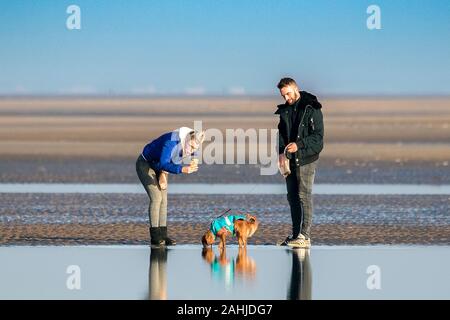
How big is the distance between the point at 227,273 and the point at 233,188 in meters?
9.20

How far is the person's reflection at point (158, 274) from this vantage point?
12.2 meters

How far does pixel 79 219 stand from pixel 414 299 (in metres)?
6.69

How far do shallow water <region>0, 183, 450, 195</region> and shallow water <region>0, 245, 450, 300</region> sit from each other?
6638 millimetres

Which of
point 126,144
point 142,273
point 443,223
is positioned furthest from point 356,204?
point 126,144

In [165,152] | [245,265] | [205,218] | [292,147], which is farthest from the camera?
[205,218]

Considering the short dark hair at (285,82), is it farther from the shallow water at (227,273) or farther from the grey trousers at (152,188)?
the shallow water at (227,273)

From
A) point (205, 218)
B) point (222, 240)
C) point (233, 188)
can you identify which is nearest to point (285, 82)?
point (222, 240)

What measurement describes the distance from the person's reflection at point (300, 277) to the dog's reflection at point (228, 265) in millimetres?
388

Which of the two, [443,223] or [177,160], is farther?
[443,223]

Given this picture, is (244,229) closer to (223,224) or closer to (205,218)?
(223,224)

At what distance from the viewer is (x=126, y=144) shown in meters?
36.8

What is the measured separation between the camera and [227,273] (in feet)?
44.0
